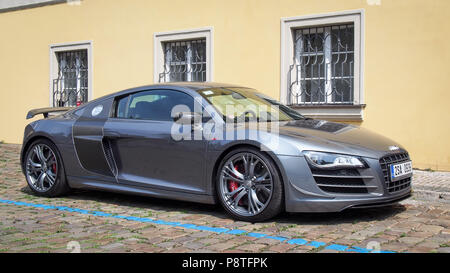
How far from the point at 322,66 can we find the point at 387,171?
464 cm

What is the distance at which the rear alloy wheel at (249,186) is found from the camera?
5.35 m

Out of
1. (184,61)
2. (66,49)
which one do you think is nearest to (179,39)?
(184,61)

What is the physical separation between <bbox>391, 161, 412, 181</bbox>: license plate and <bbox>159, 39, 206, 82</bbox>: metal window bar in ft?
19.9

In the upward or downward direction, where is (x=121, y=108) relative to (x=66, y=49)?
downward

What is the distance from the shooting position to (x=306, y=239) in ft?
15.9

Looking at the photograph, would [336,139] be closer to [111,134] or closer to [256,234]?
[256,234]

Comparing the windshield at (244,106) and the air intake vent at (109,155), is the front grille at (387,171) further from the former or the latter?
the air intake vent at (109,155)

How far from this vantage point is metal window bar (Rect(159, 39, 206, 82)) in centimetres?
1138

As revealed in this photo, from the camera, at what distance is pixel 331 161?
523 centimetres

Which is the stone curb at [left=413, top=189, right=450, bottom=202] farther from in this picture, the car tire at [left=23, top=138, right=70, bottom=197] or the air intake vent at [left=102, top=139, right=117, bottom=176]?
the car tire at [left=23, top=138, right=70, bottom=197]

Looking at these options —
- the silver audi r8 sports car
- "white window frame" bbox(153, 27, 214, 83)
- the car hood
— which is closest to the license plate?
the silver audi r8 sports car

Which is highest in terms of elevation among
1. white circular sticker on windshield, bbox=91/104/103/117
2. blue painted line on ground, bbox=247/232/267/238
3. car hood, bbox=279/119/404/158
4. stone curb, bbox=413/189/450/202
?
white circular sticker on windshield, bbox=91/104/103/117
